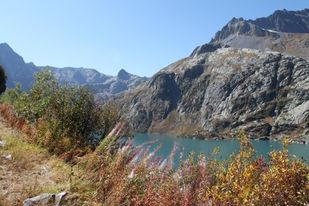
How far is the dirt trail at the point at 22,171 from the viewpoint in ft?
27.2

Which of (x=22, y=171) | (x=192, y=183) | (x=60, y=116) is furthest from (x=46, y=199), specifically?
(x=60, y=116)

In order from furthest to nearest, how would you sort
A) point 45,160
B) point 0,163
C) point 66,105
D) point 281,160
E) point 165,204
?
point 66,105, point 45,160, point 0,163, point 281,160, point 165,204

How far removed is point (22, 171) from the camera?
10172mm

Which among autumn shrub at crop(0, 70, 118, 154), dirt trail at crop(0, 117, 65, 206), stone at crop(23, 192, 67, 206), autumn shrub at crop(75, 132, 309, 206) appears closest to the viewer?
stone at crop(23, 192, 67, 206)

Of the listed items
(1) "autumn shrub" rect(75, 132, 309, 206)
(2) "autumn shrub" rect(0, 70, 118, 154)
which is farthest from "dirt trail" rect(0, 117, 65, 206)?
(1) "autumn shrub" rect(75, 132, 309, 206)

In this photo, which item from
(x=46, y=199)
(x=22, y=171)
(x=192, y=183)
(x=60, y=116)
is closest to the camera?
(x=46, y=199)

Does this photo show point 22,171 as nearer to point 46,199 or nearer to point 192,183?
point 46,199

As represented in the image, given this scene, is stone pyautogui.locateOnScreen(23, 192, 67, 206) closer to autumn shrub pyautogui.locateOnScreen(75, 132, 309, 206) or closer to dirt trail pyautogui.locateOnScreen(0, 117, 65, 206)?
dirt trail pyautogui.locateOnScreen(0, 117, 65, 206)

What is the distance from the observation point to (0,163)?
10.2 metres

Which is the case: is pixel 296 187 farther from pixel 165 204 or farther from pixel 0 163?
pixel 0 163

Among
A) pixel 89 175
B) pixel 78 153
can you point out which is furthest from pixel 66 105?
pixel 89 175

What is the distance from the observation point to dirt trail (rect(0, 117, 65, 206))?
828cm

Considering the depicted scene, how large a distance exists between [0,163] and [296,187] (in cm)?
700

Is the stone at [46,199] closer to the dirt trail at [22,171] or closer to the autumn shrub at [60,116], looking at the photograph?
the dirt trail at [22,171]
